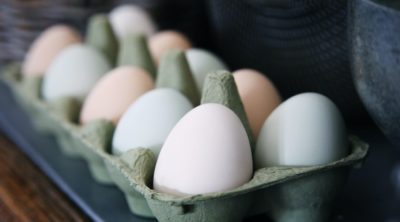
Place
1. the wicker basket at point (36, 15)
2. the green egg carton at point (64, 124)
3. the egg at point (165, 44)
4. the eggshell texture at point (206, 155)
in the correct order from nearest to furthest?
the eggshell texture at point (206, 155) → the green egg carton at point (64, 124) → the egg at point (165, 44) → the wicker basket at point (36, 15)

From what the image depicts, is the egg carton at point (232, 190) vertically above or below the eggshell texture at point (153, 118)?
below

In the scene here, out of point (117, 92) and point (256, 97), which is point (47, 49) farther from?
point (256, 97)

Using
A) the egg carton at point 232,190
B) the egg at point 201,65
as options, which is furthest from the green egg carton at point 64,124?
the egg at point 201,65

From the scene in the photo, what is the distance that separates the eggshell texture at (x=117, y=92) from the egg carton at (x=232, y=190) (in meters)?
0.02

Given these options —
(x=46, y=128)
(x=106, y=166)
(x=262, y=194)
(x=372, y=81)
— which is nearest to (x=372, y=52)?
(x=372, y=81)

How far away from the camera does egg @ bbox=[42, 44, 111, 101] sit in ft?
2.05

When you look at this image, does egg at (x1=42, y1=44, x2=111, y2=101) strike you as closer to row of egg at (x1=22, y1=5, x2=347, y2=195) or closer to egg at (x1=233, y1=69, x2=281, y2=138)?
row of egg at (x1=22, y1=5, x2=347, y2=195)

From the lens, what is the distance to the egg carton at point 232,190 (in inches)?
17.2

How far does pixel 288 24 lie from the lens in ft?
1.93

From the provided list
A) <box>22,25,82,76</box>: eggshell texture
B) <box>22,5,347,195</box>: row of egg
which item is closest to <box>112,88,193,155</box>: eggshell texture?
<box>22,5,347,195</box>: row of egg

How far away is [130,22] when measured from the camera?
741 mm

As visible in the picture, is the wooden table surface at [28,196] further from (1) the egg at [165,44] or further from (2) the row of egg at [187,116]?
(1) the egg at [165,44]

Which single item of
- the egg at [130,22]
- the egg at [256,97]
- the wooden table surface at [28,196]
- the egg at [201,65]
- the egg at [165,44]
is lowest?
the wooden table surface at [28,196]

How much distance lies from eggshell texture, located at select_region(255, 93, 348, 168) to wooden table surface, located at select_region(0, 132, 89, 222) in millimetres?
188
